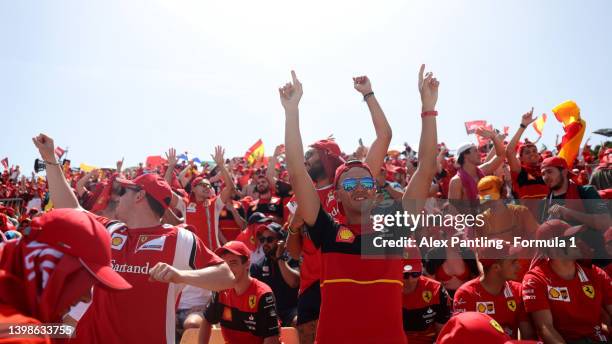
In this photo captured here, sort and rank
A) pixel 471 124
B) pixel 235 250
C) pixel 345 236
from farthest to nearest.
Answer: pixel 471 124, pixel 235 250, pixel 345 236

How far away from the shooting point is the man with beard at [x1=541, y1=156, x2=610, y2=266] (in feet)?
17.3

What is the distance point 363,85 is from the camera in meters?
4.14

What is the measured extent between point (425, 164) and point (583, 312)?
8.69ft

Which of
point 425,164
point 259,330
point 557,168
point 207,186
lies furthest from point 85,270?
point 207,186

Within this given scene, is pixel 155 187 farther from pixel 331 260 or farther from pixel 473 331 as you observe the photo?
pixel 473 331

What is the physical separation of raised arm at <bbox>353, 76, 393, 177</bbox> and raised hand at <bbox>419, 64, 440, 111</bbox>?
61 centimetres

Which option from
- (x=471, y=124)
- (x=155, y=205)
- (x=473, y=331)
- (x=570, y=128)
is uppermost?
(x=471, y=124)

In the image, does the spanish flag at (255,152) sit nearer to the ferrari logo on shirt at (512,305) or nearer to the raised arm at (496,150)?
the raised arm at (496,150)

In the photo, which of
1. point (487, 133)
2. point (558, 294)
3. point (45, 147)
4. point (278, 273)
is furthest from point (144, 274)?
point (487, 133)

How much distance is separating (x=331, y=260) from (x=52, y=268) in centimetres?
152

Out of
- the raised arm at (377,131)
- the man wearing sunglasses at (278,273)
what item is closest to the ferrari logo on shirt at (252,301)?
the man wearing sunglasses at (278,273)

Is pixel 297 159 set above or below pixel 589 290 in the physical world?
above

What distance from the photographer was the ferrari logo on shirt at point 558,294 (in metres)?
4.66

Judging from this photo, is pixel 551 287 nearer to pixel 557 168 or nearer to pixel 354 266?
pixel 557 168
